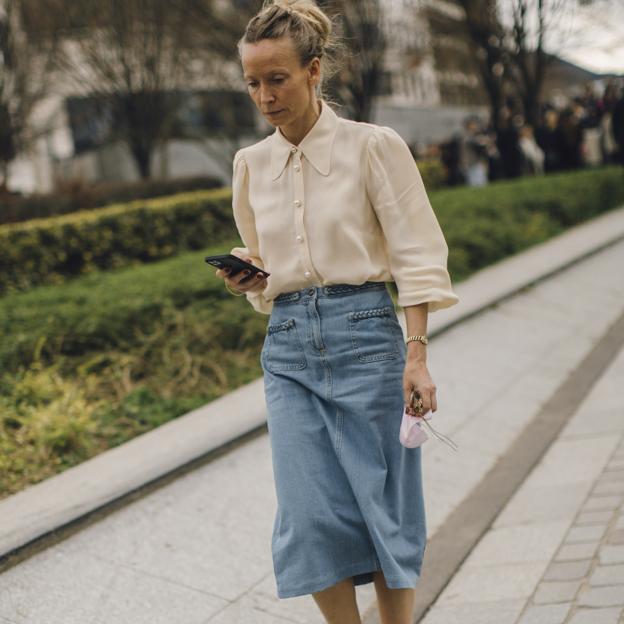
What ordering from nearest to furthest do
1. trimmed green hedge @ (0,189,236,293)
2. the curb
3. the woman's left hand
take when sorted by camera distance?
the woman's left hand
the curb
trimmed green hedge @ (0,189,236,293)

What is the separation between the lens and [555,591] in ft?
12.2

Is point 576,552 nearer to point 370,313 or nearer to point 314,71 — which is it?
point 370,313

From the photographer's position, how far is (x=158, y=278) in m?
8.62

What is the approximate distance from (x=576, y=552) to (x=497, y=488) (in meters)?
1.05

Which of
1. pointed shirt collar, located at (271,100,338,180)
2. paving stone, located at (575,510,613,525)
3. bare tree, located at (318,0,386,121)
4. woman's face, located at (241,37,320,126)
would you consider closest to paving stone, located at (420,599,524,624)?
paving stone, located at (575,510,613,525)

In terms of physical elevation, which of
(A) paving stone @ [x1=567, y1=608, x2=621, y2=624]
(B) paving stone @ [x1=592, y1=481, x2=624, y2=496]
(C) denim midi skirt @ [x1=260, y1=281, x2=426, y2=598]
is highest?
(C) denim midi skirt @ [x1=260, y1=281, x2=426, y2=598]

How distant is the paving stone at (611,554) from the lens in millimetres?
3836

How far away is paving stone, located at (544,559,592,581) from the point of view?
381 centimetres

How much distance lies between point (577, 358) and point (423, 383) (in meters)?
5.06

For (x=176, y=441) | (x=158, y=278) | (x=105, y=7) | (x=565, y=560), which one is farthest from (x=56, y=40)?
(x=565, y=560)

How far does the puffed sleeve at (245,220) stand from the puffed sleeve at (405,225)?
0.43 meters

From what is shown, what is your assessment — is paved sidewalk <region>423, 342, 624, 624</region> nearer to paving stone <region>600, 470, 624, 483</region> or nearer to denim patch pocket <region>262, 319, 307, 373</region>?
paving stone <region>600, 470, 624, 483</region>

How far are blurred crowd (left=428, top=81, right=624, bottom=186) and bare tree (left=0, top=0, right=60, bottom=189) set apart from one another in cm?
851

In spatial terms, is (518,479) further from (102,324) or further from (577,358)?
(102,324)
